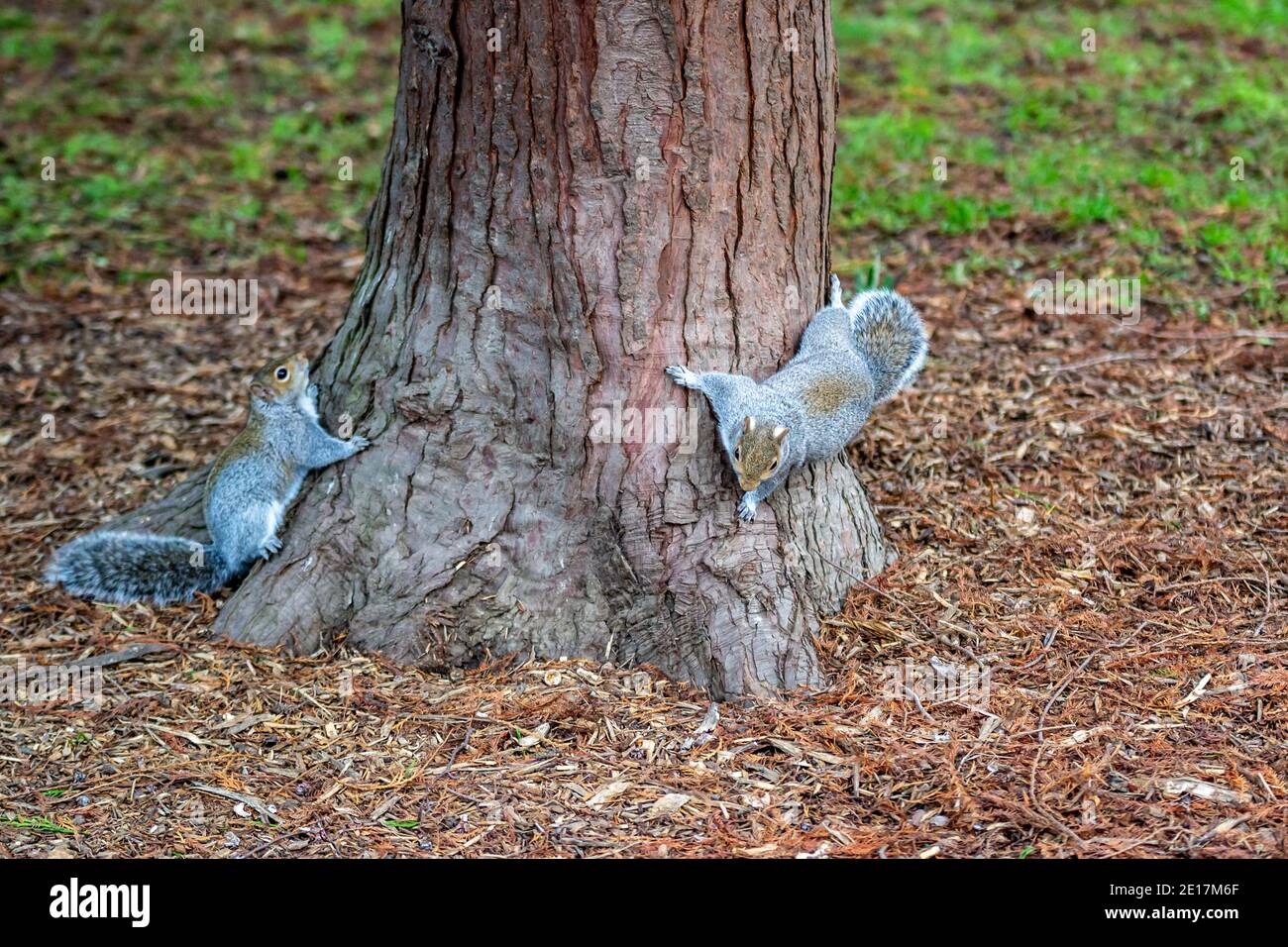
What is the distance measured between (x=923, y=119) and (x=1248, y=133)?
1828mm

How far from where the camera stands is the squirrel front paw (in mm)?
3910

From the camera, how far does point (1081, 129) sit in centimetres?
766

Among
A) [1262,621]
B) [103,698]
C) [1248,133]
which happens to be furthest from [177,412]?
[1248,133]

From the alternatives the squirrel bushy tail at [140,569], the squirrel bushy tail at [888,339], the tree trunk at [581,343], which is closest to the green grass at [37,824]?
the tree trunk at [581,343]

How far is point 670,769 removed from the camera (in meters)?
3.57

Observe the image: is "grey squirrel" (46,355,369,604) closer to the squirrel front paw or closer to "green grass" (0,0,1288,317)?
the squirrel front paw

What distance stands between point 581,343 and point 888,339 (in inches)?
51.1

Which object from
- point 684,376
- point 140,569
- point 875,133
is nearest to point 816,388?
point 684,376

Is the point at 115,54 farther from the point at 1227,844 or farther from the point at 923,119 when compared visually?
the point at 1227,844

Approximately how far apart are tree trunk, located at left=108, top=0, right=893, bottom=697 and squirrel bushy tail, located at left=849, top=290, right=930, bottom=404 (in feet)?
1.58

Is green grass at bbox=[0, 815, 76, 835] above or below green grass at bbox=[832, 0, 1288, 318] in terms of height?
below

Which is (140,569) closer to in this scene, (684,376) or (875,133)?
(684,376)

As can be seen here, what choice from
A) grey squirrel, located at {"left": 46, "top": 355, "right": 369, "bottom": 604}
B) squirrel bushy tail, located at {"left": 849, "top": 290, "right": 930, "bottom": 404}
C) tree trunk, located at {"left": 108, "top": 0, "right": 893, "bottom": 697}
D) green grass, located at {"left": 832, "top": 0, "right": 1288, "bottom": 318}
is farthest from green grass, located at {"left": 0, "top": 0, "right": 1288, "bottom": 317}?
grey squirrel, located at {"left": 46, "top": 355, "right": 369, "bottom": 604}

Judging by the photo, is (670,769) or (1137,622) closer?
(670,769)
